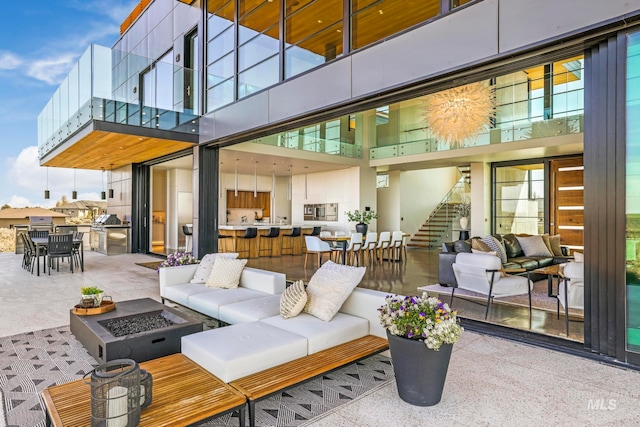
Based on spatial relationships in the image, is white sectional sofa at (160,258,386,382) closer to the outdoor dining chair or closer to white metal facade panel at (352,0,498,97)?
white metal facade panel at (352,0,498,97)

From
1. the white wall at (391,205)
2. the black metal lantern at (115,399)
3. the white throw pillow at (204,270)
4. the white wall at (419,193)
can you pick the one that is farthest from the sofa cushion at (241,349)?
the white wall at (419,193)

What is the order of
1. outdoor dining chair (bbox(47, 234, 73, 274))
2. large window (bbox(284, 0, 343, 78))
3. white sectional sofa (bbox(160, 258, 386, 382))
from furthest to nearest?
outdoor dining chair (bbox(47, 234, 73, 274)) < large window (bbox(284, 0, 343, 78)) < white sectional sofa (bbox(160, 258, 386, 382))

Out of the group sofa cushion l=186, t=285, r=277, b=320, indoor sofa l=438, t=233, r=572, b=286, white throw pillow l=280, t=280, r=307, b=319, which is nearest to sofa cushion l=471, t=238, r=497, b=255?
indoor sofa l=438, t=233, r=572, b=286

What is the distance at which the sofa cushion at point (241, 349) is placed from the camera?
238 centimetres

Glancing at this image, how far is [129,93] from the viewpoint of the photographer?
27.7 ft

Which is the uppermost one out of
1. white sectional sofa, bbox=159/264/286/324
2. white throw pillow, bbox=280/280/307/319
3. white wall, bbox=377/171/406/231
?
white wall, bbox=377/171/406/231

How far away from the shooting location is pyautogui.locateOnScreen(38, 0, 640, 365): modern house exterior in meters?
3.21

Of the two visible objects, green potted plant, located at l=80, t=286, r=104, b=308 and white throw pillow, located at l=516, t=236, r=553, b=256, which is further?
white throw pillow, located at l=516, t=236, r=553, b=256

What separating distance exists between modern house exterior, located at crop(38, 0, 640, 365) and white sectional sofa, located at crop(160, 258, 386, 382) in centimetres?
202

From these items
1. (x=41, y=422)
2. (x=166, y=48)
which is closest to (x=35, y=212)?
(x=166, y=48)

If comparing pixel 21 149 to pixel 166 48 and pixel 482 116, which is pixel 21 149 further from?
pixel 482 116

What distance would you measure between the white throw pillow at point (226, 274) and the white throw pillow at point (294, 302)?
1.53 m

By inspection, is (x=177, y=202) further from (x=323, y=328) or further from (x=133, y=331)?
(x=323, y=328)

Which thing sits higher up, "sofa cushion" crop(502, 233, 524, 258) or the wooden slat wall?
the wooden slat wall
